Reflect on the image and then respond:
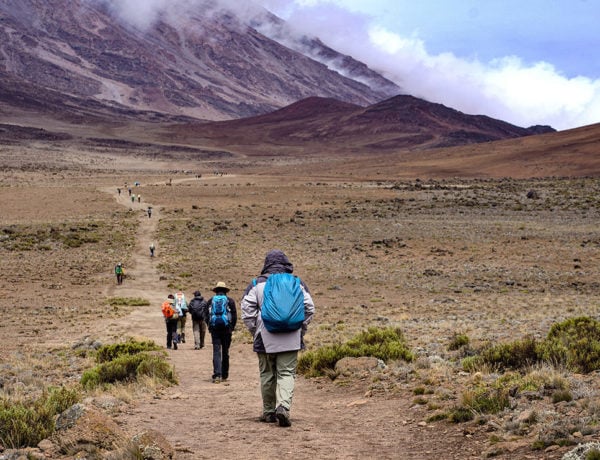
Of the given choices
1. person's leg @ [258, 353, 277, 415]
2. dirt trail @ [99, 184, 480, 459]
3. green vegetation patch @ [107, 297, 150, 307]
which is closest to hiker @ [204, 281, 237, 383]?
dirt trail @ [99, 184, 480, 459]

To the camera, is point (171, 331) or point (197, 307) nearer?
point (197, 307)

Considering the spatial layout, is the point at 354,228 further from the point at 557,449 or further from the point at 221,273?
the point at 557,449

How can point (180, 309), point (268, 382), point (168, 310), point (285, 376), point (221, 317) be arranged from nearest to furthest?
point (285, 376)
point (268, 382)
point (221, 317)
point (168, 310)
point (180, 309)

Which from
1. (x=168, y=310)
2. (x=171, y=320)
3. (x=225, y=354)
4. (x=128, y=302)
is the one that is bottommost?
(x=128, y=302)

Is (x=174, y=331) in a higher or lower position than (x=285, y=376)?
lower

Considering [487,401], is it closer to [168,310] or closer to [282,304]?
[282,304]

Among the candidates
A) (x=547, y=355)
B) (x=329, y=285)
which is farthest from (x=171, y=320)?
(x=329, y=285)

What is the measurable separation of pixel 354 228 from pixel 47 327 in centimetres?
2656

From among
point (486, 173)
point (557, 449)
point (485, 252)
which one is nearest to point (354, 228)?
point (485, 252)

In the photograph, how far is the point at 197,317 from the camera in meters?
15.0

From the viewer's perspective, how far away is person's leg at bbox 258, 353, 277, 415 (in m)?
7.55

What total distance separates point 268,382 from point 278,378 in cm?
23

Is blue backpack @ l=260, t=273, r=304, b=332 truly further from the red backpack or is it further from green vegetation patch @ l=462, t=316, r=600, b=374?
the red backpack

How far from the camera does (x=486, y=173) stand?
332 feet
